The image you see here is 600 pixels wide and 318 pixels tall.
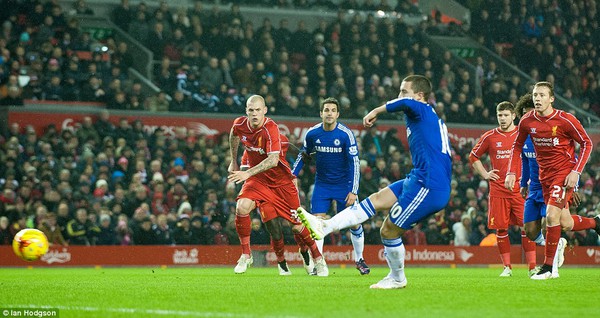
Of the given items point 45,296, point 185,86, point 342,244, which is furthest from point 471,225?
point 45,296

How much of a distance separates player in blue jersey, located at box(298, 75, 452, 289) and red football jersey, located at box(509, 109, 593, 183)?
3.19 meters

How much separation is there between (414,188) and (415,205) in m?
0.19

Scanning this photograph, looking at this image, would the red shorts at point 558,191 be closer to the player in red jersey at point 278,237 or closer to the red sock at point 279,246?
the player in red jersey at point 278,237

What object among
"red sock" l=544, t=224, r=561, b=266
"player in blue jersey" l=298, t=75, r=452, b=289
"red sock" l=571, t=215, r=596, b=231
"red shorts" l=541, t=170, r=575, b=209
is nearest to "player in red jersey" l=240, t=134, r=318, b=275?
"red sock" l=544, t=224, r=561, b=266

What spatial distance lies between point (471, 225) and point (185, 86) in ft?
28.4

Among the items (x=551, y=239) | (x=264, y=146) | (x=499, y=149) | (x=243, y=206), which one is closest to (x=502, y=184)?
(x=499, y=149)

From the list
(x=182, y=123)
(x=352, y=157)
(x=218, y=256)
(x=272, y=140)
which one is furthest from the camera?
(x=182, y=123)

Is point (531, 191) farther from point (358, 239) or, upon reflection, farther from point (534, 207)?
point (358, 239)

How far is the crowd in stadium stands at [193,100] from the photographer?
22406 millimetres

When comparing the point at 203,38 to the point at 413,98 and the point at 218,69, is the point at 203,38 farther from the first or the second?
the point at 413,98

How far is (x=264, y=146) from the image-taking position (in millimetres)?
14406

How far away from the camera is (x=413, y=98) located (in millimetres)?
10492

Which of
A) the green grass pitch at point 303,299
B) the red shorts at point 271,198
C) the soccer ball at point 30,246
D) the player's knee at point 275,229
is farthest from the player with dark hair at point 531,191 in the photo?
the soccer ball at point 30,246

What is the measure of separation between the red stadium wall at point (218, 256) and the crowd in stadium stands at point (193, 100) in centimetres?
40
